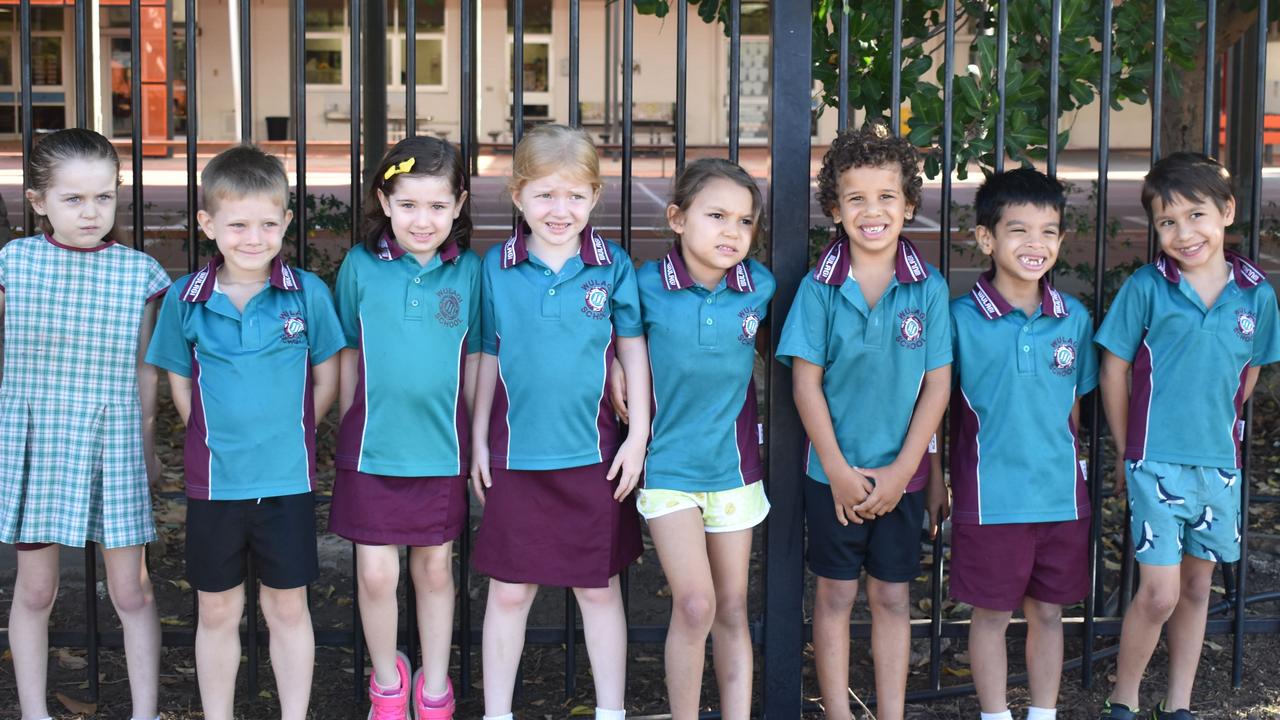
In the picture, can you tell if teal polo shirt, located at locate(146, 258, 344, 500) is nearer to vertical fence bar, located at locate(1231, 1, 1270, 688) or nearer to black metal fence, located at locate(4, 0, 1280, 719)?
black metal fence, located at locate(4, 0, 1280, 719)

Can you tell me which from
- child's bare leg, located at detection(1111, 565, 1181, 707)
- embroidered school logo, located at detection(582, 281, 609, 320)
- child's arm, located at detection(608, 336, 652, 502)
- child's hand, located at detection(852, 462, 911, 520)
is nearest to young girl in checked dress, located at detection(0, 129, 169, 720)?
embroidered school logo, located at detection(582, 281, 609, 320)

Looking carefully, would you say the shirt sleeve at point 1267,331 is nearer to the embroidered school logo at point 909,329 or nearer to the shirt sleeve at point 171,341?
the embroidered school logo at point 909,329

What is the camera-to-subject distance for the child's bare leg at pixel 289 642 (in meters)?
3.19

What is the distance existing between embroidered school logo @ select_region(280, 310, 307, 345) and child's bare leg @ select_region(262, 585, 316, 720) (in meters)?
0.61

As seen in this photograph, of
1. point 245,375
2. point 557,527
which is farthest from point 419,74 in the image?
point 557,527

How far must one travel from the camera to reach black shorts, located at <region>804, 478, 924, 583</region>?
3215mm

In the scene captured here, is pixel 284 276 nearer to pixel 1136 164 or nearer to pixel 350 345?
pixel 350 345

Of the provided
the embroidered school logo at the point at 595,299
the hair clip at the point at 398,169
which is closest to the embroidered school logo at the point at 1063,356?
the embroidered school logo at the point at 595,299

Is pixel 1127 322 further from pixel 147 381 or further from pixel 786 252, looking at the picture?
pixel 147 381

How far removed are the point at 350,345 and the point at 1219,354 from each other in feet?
6.92

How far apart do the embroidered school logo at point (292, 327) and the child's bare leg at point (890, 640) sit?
1.50m

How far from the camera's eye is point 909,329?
313 centimetres

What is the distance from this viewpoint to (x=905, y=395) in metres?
3.15

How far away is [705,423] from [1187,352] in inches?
46.9
